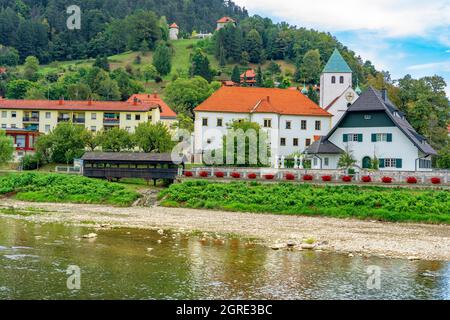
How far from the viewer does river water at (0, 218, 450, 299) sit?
17.5 metres

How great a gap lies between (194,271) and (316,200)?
80.7 ft

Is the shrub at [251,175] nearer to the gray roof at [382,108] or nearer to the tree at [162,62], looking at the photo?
the gray roof at [382,108]

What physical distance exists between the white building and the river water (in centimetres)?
4546

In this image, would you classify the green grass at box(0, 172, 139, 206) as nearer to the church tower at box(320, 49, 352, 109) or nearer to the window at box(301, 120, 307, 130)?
the window at box(301, 120, 307, 130)

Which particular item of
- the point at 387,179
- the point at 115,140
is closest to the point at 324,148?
the point at 387,179

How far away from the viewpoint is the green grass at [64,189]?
158ft

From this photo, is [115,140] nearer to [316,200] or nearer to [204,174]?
[204,174]

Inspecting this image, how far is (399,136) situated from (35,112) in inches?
2051

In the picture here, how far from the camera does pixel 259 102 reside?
7431 centimetres

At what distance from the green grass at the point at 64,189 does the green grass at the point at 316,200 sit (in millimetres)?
3485

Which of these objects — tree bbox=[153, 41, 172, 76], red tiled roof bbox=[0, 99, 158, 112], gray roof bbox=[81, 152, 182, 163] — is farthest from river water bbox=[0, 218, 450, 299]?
tree bbox=[153, 41, 172, 76]

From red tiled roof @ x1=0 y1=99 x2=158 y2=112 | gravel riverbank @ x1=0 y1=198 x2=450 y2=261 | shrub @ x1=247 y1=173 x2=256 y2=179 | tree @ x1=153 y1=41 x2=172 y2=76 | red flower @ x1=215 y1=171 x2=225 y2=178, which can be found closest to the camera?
gravel riverbank @ x1=0 y1=198 x2=450 y2=261

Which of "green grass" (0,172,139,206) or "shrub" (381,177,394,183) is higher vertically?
"shrub" (381,177,394,183)
